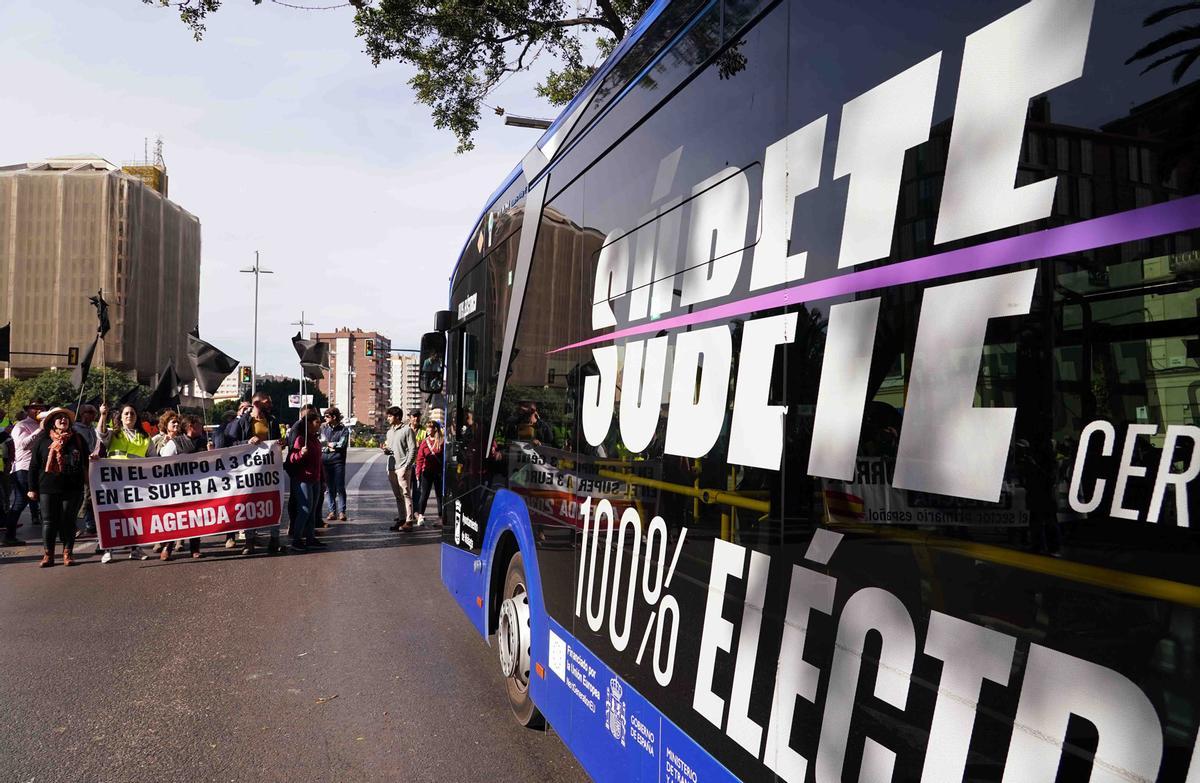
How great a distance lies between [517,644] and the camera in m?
4.70

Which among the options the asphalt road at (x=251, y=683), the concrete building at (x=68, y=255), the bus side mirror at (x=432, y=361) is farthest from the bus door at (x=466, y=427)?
the concrete building at (x=68, y=255)

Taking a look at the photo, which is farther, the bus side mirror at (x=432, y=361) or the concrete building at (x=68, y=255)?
the concrete building at (x=68, y=255)

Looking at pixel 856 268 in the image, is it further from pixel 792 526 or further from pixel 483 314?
pixel 483 314

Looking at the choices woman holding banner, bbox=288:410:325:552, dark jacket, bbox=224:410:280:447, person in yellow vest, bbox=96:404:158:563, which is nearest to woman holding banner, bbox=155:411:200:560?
person in yellow vest, bbox=96:404:158:563

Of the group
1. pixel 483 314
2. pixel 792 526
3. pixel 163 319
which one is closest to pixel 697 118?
pixel 792 526

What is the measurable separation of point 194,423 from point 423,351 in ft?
20.5

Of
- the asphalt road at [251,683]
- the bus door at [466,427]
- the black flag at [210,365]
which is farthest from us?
the black flag at [210,365]

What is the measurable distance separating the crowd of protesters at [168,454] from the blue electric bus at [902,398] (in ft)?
22.2

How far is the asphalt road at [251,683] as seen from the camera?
171 inches

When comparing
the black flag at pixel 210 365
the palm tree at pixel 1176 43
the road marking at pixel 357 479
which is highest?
the palm tree at pixel 1176 43

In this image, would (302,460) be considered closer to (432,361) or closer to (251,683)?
(432,361)

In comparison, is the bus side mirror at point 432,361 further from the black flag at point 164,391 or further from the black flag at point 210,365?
the black flag at point 164,391

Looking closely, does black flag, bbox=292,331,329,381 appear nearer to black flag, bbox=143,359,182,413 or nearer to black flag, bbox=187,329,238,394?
black flag, bbox=187,329,238,394

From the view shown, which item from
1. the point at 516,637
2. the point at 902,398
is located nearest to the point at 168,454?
the point at 516,637
